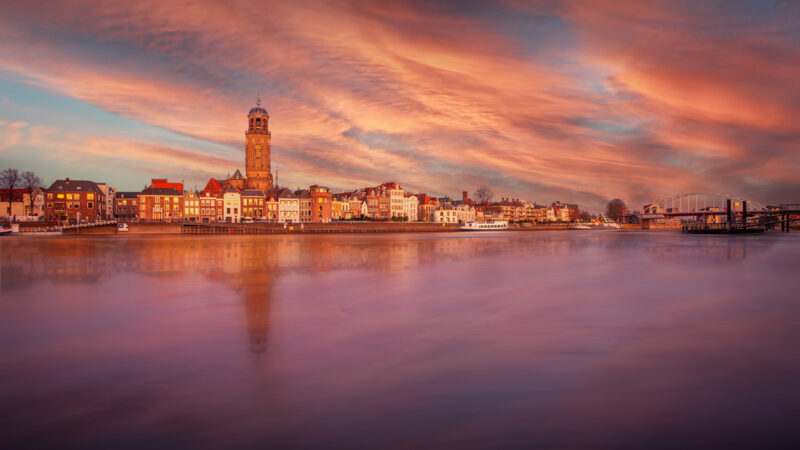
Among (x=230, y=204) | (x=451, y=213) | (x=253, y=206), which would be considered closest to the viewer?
(x=230, y=204)

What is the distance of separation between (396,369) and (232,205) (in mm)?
93668

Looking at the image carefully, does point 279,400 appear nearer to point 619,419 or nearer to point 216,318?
point 619,419

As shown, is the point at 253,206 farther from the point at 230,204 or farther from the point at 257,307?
the point at 257,307

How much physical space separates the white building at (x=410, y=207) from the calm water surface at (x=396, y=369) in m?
97.1

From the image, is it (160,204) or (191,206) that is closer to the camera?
(160,204)

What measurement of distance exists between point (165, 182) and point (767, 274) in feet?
326

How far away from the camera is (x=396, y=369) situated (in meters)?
5.34

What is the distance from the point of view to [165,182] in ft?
Result: 303

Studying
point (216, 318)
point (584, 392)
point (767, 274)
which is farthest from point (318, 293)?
point (767, 274)

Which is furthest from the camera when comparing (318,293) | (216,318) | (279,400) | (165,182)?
(165,182)

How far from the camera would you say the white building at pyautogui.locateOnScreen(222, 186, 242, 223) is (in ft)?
300

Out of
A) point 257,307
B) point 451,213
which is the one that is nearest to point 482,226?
point 451,213

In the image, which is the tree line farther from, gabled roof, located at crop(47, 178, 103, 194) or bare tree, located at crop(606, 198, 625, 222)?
bare tree, located at crop(606, 198, 625, 222)

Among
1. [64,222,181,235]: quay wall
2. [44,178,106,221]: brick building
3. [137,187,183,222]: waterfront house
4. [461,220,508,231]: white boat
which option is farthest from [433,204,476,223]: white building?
[44,178,106,221]: brick building
